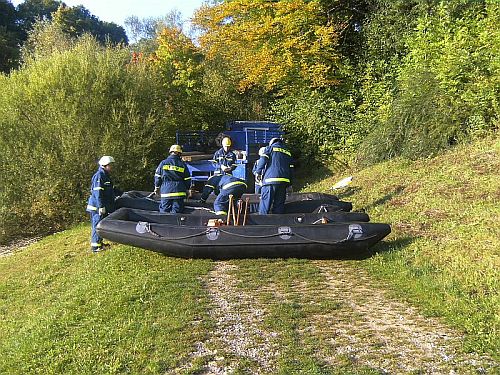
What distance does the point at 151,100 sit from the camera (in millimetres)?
16766

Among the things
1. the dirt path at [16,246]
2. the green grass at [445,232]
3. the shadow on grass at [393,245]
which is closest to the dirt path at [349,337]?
the green grass at [445,232]

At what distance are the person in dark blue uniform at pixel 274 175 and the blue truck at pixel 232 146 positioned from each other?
4495 mm

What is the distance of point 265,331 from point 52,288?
472 cm

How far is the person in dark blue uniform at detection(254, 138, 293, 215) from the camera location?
9164mm

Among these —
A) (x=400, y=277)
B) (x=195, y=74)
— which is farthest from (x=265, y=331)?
(x=195, y=74)

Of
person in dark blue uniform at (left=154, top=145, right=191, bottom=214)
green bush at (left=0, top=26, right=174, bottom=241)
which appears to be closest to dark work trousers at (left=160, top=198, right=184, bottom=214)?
person in dark blue uniform at (left=154, top=145, right=191, bottom=214)

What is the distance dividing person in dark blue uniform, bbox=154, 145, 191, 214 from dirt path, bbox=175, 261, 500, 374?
325 cm

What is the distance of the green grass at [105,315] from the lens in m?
4.53

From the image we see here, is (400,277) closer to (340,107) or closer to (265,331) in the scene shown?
(265,331)

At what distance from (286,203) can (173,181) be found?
260 cm

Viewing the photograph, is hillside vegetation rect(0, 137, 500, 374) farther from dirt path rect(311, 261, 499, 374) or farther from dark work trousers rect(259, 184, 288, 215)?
dark work trousers rect(259, 184, 288, 215)

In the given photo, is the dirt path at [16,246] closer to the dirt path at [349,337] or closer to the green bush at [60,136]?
the green bush at [60,136]

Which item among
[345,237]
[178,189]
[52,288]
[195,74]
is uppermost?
[195,74]

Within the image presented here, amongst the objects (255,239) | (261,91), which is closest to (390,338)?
(255,239)
